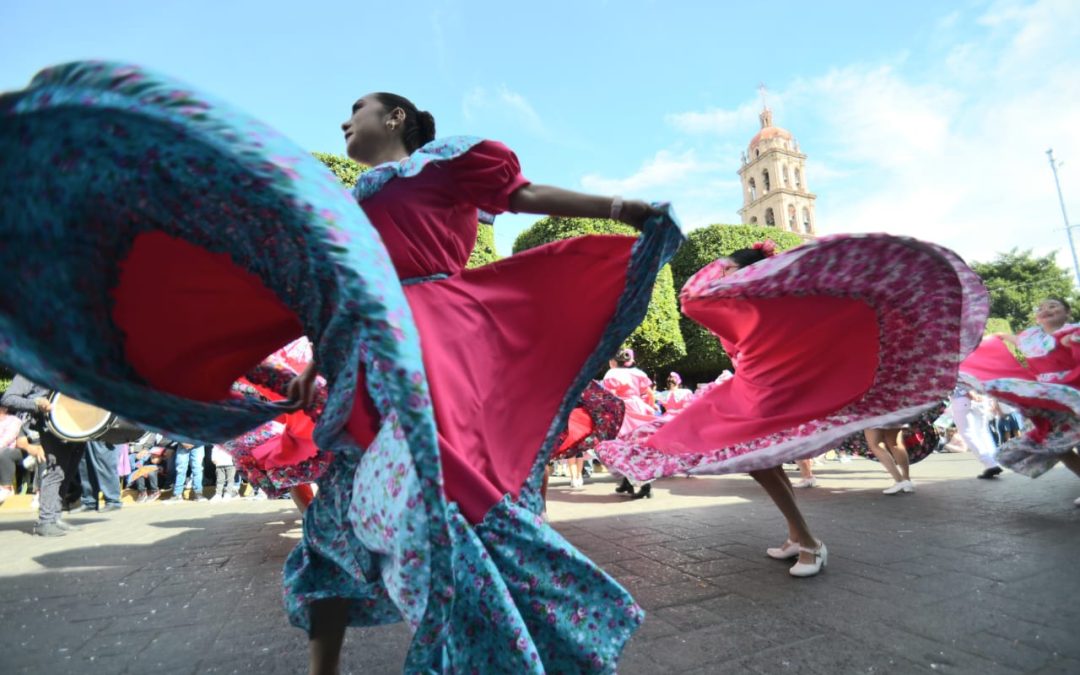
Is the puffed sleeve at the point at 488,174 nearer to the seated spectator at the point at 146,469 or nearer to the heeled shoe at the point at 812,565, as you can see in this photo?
the heeled shoe at the point at 812,565

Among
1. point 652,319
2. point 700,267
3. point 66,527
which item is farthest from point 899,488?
point 700,267

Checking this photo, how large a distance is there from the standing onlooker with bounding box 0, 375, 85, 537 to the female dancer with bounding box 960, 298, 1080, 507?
8.51 meters

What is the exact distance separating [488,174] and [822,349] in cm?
236

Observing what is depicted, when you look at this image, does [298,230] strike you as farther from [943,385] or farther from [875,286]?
[943,385]

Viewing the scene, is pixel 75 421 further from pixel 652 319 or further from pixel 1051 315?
pixel 652 319

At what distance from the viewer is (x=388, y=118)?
208 centimetres

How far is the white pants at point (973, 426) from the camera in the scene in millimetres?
7527

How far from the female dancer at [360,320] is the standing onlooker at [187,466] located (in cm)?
888

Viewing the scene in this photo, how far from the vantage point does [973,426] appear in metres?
7.60

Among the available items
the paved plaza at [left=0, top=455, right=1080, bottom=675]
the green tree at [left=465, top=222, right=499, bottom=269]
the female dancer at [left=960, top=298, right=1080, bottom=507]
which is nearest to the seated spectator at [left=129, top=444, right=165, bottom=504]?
the paved plaza at [left=0, top=455, right=1080, bottom=675]

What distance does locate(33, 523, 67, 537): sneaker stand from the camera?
583cm

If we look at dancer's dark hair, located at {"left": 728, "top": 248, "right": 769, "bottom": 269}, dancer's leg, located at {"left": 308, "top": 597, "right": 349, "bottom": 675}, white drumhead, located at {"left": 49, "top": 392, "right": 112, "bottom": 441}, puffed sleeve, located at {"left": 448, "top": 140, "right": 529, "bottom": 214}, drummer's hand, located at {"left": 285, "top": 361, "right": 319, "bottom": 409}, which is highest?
→ dancer's dark hair, located at {"left": 728, "top": 248, "right": 769, "bottom": 269}

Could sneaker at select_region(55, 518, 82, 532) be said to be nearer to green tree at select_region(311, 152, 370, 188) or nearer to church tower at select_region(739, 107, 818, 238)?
green tree at select_region(311, 152, 370, 188)

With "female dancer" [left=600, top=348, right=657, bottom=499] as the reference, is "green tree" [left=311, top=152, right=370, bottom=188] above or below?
above
